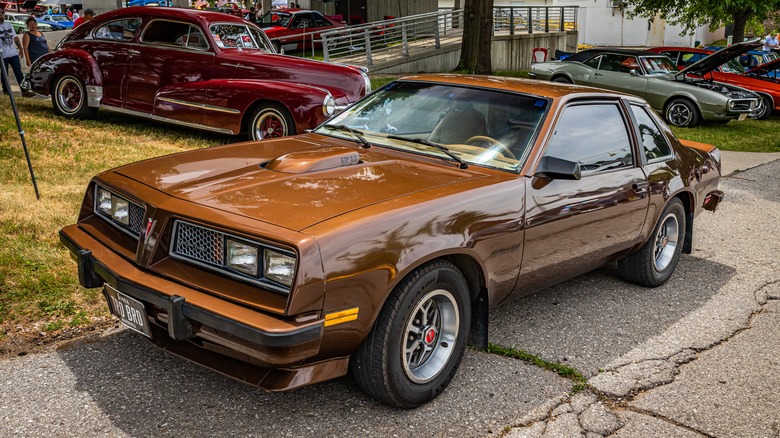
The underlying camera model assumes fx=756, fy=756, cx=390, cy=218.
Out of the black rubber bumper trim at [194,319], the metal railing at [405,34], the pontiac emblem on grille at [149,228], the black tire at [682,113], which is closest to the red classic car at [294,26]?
the metal railing at [405,34]

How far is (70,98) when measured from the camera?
1041 cm

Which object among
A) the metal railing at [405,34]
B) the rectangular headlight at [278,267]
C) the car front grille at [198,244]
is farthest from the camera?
the metal railing at [405,34]

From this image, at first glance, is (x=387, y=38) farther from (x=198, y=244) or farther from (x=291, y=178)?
(x=198, y=244)

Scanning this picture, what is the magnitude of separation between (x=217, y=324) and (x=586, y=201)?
2.35 meters

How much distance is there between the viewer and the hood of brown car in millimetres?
3293

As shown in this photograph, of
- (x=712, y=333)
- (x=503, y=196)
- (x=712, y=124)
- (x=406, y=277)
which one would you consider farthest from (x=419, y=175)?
(x=712, y=124)

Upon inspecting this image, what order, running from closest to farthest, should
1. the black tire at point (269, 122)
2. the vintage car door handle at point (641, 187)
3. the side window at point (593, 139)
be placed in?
the side window at point (593, 139) → the vintage car door handle at point (641, 187) → the black tire at point (269, 122)

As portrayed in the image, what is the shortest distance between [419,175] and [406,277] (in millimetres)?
743

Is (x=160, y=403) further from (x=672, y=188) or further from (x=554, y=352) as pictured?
(x=672, y=188)

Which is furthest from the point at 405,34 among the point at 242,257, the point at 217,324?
the point at 217,324

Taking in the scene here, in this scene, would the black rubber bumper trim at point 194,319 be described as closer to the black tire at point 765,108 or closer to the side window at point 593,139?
the side window at point 593,139

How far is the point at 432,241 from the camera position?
→ 339 centimetres

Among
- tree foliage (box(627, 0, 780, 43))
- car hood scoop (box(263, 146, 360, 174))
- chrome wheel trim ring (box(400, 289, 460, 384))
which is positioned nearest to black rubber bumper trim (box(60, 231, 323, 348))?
chrome wheel trim ring (box(400, 289, 460, 384))

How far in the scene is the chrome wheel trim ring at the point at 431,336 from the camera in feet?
11.4
